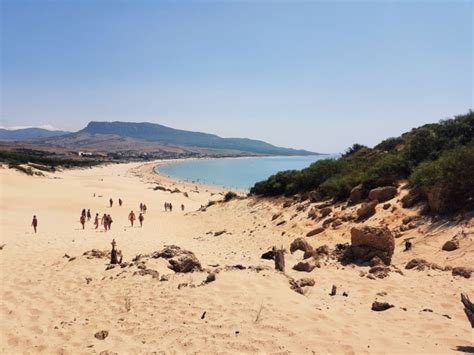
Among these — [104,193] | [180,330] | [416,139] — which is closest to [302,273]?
[180,330]

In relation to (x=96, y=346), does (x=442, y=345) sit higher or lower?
higher

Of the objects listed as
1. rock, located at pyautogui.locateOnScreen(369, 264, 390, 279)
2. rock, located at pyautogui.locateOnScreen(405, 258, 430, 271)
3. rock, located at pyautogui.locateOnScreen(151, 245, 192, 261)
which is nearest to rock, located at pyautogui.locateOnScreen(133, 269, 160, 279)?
rock, located at pyautogui.locateOnScreen(151, 245, 192, 261)

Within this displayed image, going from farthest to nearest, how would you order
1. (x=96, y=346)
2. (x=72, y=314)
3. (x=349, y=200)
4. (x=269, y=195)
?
(x=269, y=195) < (x=349, y=200) < (x=72, y=314) < (x=96, y=346)

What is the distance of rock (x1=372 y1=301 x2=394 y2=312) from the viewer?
7.55 metres

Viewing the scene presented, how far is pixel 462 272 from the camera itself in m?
9.37

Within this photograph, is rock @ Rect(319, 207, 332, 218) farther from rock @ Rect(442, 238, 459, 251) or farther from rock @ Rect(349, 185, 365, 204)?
rock @ Rect(442, 238, 459, 251)

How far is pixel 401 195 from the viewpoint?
16594mm

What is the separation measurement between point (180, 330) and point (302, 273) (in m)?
4.45

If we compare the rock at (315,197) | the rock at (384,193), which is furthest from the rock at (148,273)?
the rock at (315,197)

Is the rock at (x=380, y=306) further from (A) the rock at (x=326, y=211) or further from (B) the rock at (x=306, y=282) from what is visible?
(A) the rock at (x=326, y=211)

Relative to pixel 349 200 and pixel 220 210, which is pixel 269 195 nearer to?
pixel 220 210

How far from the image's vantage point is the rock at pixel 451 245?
1118cm

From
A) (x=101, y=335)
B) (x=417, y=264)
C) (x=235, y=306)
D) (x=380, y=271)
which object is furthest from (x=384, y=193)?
(x=101, y=335)

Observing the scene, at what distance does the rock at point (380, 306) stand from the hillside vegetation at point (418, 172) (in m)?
7.22
